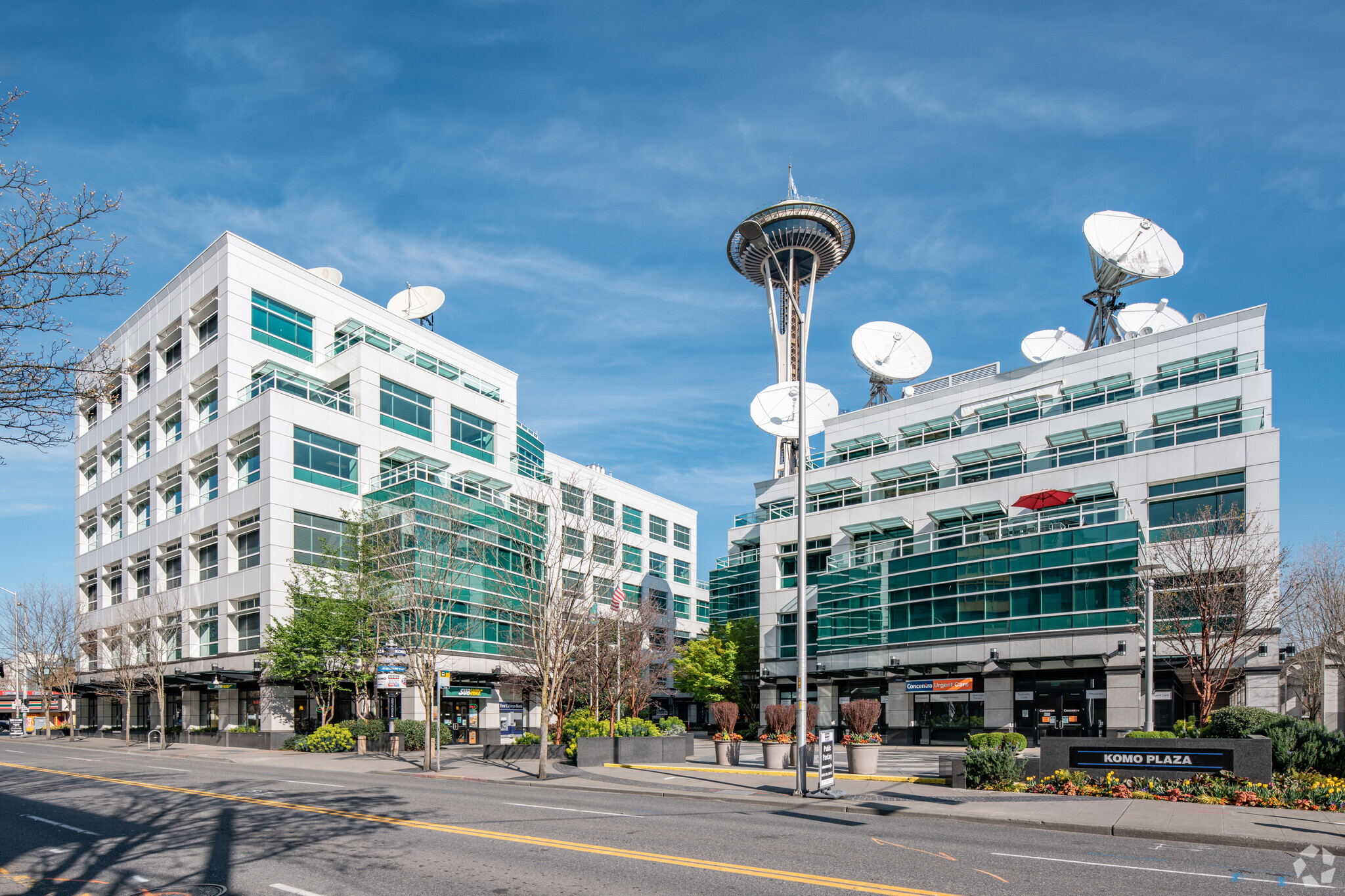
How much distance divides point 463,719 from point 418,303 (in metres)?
27.9

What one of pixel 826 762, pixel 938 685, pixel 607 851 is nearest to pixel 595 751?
pixel 826 762

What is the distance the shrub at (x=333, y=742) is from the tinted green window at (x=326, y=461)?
13.7 metres

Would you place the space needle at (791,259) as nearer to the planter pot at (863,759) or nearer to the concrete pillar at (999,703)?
the concrete pillar at (999,703)

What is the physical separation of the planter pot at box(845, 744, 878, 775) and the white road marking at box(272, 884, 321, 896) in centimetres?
1785

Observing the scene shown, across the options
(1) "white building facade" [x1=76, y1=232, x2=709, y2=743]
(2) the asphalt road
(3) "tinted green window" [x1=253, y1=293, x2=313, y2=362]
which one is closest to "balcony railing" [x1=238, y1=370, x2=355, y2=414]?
(1) "white building facade" [x1=76, y1=232, x2=709, y2=743]

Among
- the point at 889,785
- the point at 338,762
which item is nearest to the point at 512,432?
the point at 338,762

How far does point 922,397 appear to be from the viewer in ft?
187

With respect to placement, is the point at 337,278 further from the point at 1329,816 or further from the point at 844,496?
the point at 1329,816

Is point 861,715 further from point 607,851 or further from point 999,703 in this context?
point 999,703

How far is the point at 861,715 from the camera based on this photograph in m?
28.2

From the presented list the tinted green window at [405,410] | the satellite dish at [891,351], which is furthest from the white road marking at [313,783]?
the satellite dish at [891,351]

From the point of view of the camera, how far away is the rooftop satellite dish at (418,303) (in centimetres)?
6334

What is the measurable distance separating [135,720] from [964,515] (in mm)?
54406

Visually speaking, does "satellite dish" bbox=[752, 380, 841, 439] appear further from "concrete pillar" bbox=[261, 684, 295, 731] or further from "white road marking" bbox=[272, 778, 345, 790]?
"white road marking" bbox=[272, 778, 345, 790]
